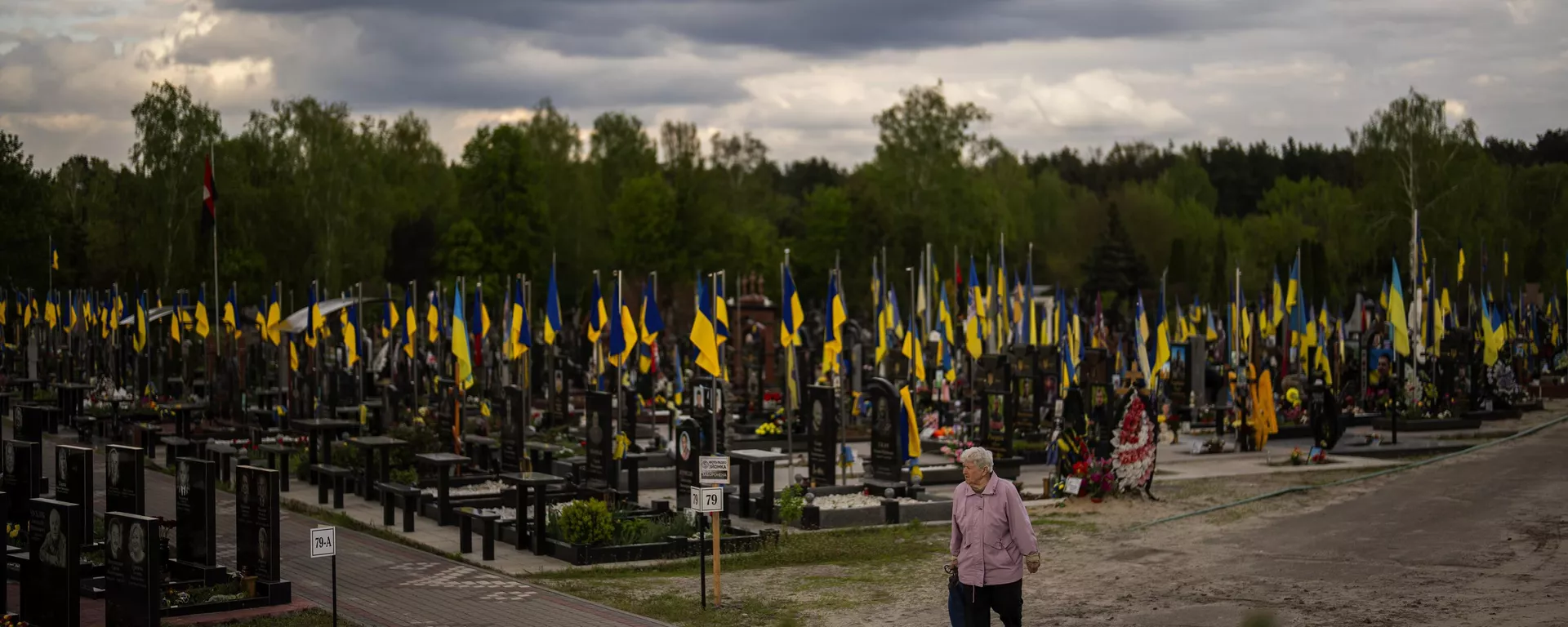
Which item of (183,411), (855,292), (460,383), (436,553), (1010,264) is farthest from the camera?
(1010,264)

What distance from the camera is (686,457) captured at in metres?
23.5

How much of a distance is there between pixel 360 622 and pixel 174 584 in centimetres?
237

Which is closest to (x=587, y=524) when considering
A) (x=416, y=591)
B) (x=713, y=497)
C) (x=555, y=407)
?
(x=416, y=591)

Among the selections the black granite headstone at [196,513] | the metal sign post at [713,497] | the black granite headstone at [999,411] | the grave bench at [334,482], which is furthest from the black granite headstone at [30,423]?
the black granite headstone at [999,411]

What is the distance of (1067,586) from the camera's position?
17.4 metres

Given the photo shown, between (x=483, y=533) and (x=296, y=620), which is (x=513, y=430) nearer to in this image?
(x=483, y=533)

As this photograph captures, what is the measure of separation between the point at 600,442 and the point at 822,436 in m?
3.55

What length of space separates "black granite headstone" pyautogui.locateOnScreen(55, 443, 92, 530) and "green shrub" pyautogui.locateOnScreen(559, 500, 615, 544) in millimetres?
5541

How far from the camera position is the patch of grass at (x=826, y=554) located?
18922 millimetres

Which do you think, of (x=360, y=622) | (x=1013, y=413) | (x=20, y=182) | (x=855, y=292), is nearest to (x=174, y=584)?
(x=360, y=622)

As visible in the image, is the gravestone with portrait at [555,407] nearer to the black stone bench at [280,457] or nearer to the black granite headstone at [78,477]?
the black stone bench at [280,457]

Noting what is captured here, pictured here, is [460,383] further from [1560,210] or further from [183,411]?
[1560,210]

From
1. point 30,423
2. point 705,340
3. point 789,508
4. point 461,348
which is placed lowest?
point 789,508

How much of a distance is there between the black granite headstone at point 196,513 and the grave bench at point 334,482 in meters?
7.20
